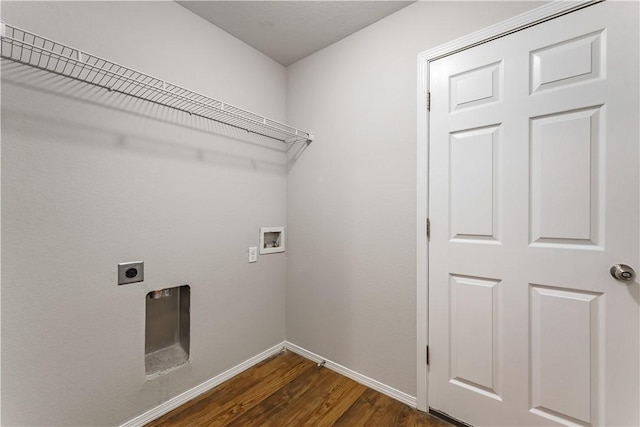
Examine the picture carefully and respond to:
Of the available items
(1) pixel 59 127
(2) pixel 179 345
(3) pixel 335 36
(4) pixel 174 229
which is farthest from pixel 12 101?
(3) pixel 335 36

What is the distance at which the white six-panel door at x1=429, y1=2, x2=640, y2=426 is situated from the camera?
1.12 m

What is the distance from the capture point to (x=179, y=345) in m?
1.81

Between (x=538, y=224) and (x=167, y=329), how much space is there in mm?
2214

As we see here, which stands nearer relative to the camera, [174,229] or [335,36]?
[174,229]

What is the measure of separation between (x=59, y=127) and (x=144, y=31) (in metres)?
0.72

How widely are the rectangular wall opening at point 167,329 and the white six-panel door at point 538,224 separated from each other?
5.11 feet

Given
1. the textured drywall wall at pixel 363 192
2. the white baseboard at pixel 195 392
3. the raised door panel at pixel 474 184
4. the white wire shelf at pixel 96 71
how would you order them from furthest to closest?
the textured drywall wall at pixel 363 192, the white baseboard at pixel 195 392, the raised door panel at pixel 474 184, the white wire shelf at pixel 96 71

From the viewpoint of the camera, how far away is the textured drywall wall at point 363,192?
1666 mm

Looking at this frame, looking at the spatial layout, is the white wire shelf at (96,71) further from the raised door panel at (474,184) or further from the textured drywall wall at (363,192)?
the raised door panel at (474,184)

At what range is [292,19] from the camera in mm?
1802

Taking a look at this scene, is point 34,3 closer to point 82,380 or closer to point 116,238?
point 116,238

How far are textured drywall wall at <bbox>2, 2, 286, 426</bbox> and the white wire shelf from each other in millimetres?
56

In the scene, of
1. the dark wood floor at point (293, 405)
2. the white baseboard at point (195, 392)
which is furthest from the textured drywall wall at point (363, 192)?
the white baseboard at point (195, 392)

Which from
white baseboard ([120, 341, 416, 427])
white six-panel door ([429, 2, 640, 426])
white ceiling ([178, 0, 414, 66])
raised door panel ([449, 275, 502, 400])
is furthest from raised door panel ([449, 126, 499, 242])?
white baseboard ([120, 341, 416, 427])
